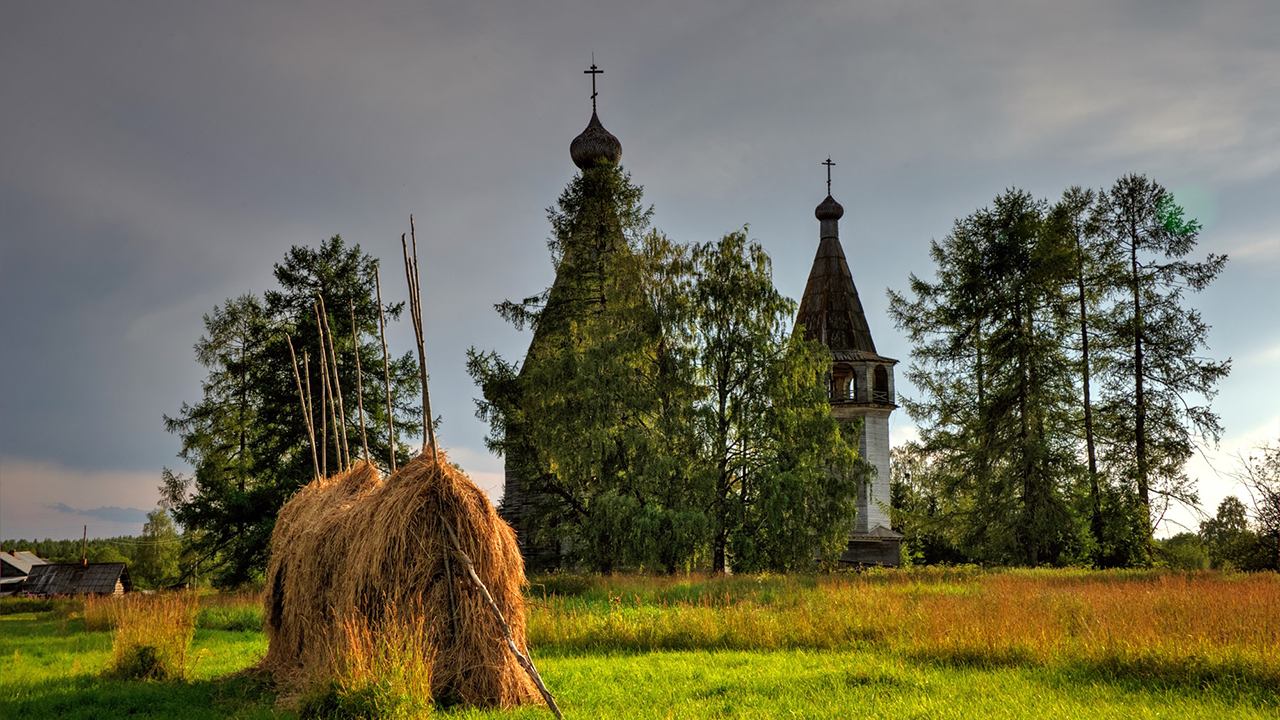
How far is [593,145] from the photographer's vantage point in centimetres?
3127

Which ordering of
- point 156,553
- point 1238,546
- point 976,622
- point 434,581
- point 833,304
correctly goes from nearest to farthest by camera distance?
1. point 434,581
2. point 976,622
3. point 1238,546
4. point 833,304
5. point 156,553

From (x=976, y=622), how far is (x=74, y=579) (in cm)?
4258

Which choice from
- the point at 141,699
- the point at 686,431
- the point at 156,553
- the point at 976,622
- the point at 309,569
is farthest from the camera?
the point at 156,553

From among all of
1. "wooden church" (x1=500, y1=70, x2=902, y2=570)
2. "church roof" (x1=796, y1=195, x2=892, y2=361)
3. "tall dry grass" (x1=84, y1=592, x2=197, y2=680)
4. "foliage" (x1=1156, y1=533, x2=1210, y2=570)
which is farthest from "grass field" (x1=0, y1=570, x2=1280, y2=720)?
"church roof" (x1=796, y1=195, x2=892, y2=361)

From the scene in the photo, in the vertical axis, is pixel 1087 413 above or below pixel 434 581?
above

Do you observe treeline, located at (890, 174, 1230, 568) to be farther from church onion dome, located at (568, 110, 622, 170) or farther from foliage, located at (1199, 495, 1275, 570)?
church onion dome, located at (568, 110, 622, 170)

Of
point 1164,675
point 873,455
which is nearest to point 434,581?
point 1164,675

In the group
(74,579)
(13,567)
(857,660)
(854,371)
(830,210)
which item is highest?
(830,210)

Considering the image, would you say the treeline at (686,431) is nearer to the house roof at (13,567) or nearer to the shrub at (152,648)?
the shrub at (152,648)

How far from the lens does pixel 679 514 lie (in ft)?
66.0

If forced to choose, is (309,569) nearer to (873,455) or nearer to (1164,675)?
(1164,675)

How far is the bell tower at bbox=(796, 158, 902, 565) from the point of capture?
96.3 ft

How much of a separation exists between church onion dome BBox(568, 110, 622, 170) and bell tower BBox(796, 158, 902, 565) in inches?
338

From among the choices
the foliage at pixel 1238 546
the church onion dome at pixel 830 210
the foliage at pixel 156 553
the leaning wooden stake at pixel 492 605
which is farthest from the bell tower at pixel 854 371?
the foliage at pixel 156 553
